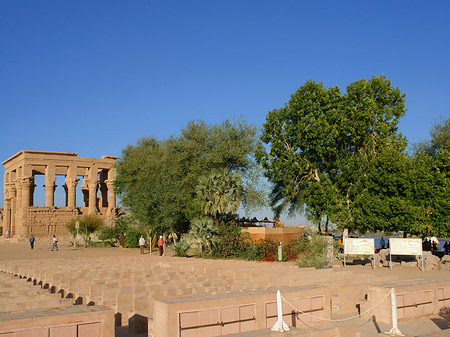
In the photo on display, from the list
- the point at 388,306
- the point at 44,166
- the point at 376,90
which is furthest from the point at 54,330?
the point at 44,166

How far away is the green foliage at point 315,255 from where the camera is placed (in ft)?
62.6

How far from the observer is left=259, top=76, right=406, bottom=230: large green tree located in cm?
3030

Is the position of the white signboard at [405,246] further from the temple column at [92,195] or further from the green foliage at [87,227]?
the temple column at [92,195]

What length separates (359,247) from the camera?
867 inches

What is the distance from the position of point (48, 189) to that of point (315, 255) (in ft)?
161

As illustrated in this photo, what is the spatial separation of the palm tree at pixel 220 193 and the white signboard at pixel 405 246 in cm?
994

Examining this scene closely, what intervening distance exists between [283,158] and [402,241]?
12.5 metres

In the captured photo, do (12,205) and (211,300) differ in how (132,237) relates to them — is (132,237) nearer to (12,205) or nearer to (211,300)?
(211,300)

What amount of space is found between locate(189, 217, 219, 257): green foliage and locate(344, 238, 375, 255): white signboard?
811 cm

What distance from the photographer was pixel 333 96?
31578mm

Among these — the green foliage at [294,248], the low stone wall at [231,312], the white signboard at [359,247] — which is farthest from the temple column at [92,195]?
the low stone wall at [231,312]

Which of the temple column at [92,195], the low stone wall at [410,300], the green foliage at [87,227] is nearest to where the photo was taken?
the low stone wall at [410,300]

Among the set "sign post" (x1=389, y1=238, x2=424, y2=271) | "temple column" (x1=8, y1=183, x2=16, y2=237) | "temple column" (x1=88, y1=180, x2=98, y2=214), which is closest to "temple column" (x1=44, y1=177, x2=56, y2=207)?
"temple column" (x1=88, y1=180, x2=98, y2=214)

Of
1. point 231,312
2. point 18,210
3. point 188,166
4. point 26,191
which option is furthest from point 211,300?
point 18,210
